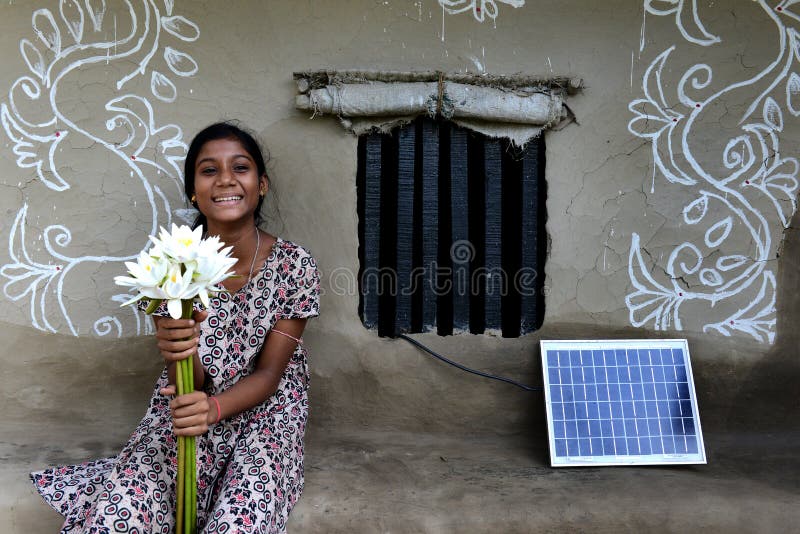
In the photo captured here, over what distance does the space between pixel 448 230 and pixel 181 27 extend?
4.42 ft

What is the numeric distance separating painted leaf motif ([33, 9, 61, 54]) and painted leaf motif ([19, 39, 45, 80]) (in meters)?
0.05

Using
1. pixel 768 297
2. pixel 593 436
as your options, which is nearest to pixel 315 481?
pixel 593 436

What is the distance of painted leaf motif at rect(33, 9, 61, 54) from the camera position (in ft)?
9.51

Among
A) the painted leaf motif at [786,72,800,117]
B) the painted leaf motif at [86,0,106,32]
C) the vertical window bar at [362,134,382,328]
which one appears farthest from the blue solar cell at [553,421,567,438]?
the painted leaf motif at [86,0,106,32]

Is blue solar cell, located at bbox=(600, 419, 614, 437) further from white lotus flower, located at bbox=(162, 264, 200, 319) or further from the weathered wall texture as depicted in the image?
white lotus flower, located at bbox=(162, 264, 200, 319)

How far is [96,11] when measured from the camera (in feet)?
9.57

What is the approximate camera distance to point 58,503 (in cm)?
220

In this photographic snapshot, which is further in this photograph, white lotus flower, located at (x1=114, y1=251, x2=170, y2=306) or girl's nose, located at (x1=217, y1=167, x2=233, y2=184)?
girl's nose, located at (x1=217, y1=167, x2=233, y2=184)

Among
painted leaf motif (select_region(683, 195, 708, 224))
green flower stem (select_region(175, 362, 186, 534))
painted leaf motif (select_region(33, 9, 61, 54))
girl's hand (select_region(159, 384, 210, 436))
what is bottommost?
green flower stem (select_region(175, 362, 186, 534))

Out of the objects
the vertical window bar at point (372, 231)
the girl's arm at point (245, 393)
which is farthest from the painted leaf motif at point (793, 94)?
the girl's arm at point (245, 393)

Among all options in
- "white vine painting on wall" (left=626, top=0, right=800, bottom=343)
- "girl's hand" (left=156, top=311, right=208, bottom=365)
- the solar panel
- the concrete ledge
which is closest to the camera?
"girl's hand" (left=156, top=311, right=208, bottom=365)

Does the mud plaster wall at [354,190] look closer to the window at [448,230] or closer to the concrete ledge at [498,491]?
the window at [448,230]

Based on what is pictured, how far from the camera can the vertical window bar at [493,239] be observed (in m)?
3.00

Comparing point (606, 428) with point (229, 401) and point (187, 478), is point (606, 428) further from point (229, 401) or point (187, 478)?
point (187, 478)
